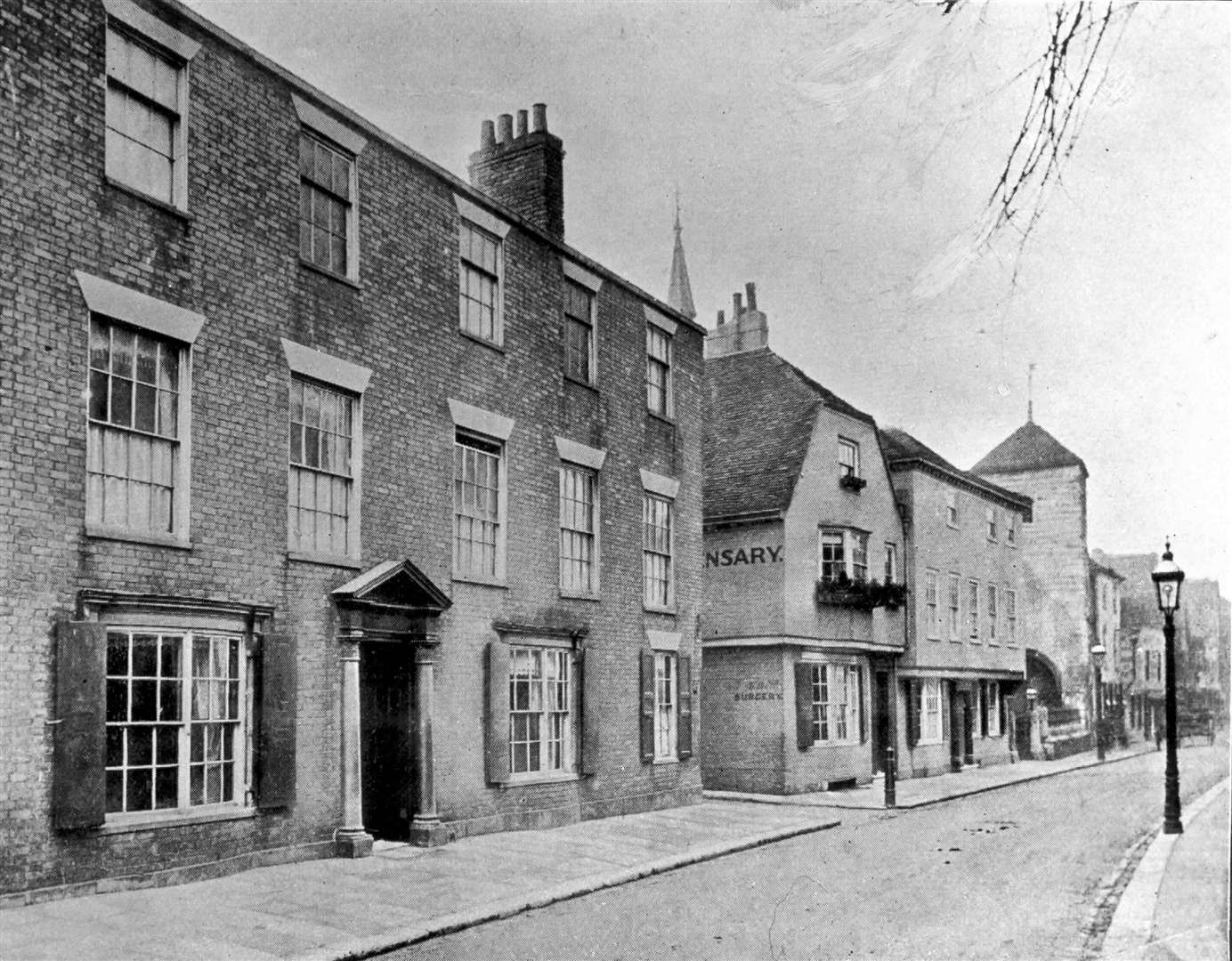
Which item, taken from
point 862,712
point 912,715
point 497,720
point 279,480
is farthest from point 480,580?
point 912,715

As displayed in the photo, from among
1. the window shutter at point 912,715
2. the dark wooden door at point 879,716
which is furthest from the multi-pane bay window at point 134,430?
the window shutter at point 912,715

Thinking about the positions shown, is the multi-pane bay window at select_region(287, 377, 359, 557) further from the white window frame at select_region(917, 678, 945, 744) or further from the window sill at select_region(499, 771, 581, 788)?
the white window frame at select_region(917, 678, 945, 744)

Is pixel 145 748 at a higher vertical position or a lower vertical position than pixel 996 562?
lower

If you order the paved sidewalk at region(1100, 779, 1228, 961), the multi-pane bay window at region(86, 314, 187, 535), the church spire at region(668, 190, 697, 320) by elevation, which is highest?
the church spire at region(668, 190, 697, 320)

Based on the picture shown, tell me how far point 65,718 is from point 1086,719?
3782cm

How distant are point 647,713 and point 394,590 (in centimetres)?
634

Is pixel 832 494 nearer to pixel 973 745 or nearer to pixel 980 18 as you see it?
pixel 973 745

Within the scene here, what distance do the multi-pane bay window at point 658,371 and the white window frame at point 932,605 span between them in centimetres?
1225

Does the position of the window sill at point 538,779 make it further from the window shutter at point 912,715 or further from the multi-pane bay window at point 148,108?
the window shutter at point 912,715

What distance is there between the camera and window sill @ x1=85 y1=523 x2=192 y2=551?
984cm

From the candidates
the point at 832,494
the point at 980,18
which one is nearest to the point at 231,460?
the point at 980,18

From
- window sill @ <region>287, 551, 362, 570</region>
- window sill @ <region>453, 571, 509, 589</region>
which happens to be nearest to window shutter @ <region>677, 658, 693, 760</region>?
window sill @ <region>453, 571, 509, 589</region>

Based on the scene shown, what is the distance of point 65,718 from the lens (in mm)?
9430

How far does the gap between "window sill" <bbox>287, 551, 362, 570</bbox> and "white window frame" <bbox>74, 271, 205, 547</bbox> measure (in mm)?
1452
